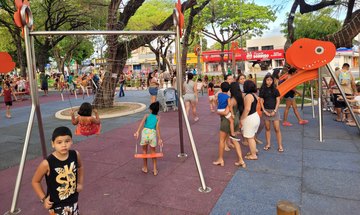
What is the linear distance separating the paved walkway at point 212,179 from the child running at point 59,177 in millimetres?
1130

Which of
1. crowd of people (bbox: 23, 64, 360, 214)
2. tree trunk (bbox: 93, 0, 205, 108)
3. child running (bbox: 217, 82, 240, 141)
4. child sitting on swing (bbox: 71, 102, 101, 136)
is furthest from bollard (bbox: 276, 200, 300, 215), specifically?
tree trunk (bbox: 93, 0, 205, 108)

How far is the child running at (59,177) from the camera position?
2.59m

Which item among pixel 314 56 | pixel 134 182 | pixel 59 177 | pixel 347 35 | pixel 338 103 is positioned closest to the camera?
pixel 59 177

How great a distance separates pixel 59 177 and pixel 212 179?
264 centimetres

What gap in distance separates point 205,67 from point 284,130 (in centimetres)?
5051

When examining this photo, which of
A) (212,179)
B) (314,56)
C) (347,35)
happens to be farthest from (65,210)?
(347,35)

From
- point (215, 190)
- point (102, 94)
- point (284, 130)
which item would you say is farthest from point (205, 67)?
point (215, 190)

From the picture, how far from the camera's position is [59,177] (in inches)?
104

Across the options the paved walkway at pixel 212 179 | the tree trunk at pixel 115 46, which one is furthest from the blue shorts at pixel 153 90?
the paved walkway at pixel 212 179

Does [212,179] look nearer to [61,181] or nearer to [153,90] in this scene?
[61,181]

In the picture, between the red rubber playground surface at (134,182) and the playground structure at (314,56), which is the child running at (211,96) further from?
the playground structure at (314,56)

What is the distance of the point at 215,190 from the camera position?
4.23 m

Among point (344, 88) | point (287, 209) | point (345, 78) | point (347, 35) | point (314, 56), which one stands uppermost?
point (347, 35)

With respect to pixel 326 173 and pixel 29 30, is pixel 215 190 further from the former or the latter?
pixel 29 30
